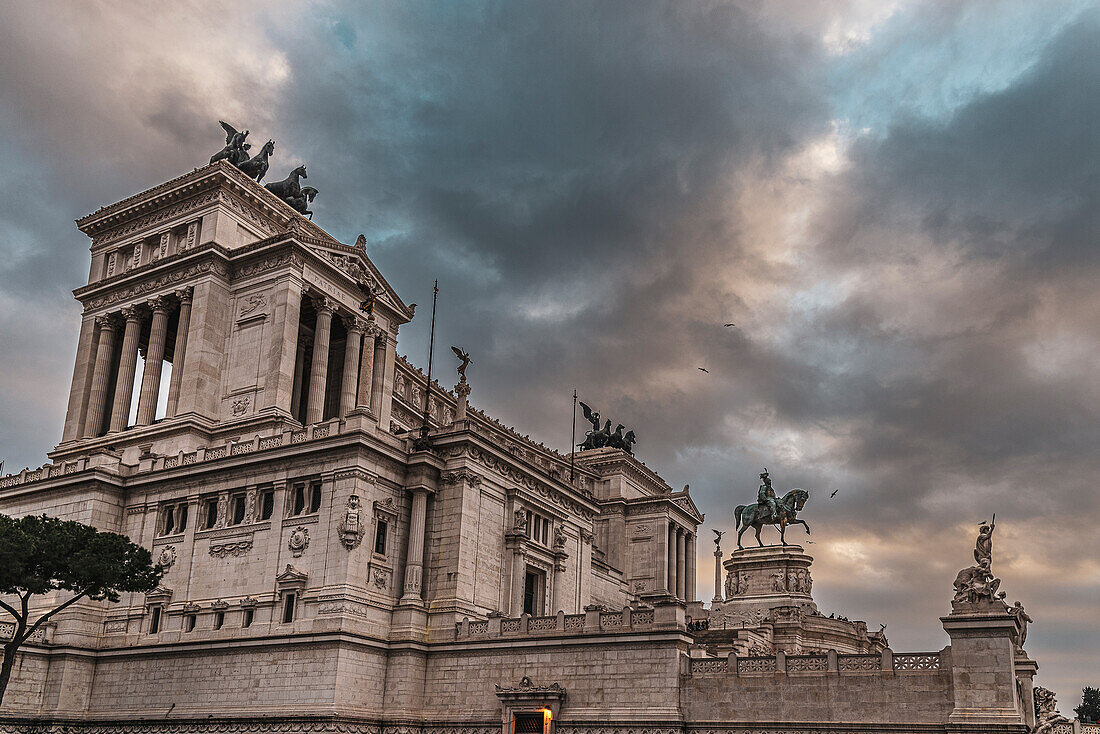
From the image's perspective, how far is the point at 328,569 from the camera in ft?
160

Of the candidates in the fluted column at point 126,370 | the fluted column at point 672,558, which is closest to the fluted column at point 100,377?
the fluted column at point 126,370

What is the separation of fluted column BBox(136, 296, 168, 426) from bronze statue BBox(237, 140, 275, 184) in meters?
12.8

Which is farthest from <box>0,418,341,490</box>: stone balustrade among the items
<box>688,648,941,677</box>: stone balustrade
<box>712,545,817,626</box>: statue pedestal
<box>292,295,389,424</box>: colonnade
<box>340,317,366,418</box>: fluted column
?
<box>712,545,817,626</box>: statue pedestal

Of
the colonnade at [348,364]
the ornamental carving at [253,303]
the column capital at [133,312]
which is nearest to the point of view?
the ornamental carving at [253,303]

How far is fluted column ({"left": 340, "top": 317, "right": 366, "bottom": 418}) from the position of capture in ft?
230

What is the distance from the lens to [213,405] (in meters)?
65.8

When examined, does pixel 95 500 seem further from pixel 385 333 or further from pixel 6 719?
pixel 385 333

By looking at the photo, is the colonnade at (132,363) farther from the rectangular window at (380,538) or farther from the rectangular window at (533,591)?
the rectangular window at (533,591)

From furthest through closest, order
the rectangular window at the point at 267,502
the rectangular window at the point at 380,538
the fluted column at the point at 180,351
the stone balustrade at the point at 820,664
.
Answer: the fluted column at the point at 180,351, the rectangular window at the point at 267,502, the rectangular window at the point at 380,538, the stone balustrade at the point at 820,664

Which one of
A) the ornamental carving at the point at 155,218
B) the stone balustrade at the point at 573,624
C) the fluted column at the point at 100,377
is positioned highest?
the ornamental carving at the point at 155,218

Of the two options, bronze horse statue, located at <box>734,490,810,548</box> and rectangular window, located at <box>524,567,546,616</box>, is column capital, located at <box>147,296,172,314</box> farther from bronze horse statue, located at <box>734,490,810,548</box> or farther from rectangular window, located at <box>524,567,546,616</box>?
bronze horse statue, located at <box>734,490,810,548</box>

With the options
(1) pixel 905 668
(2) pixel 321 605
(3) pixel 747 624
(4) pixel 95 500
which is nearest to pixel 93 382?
(4) pixel 95 500

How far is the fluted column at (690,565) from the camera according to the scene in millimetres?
98000

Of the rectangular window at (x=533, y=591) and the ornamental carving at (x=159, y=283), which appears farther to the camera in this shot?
the ornamental carving at (x=159, y=283)
